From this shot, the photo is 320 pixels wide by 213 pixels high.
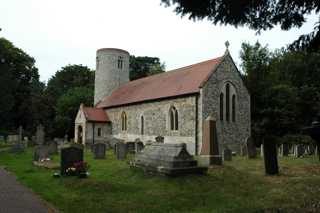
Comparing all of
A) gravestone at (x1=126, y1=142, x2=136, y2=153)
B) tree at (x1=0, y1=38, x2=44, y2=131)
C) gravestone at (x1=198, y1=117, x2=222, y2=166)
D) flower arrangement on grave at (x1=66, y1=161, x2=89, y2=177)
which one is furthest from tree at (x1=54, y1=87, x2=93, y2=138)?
flower arrangement on grave at (x1=66, y1=161, x2=89, y2=177)

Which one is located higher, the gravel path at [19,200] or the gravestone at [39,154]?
the gravestone at [39,154]

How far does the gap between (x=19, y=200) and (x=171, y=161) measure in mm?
4826

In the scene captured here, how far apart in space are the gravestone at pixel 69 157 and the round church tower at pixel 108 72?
2691 cm

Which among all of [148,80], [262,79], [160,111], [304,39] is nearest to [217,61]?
[160,111]

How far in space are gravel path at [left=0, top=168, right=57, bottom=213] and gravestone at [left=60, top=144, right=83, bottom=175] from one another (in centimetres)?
165

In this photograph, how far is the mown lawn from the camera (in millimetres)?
7508

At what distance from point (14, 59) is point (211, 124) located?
33.0m

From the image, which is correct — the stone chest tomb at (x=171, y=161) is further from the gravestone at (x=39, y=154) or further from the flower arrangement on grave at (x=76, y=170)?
the gravestone at (x=39, y=154)

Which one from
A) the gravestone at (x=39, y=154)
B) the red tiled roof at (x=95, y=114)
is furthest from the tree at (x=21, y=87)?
the gravestone at (x=39, y=154)

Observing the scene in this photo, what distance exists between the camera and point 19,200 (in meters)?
8.03

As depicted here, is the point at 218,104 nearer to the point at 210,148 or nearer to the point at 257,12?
the point at 210,148

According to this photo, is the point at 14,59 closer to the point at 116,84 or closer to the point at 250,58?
the point at 116,84

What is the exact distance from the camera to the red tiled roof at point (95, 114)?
32688mm

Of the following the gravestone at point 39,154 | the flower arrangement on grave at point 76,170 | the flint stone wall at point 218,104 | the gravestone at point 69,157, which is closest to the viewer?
the flower arrangement on grave at point 76,170
